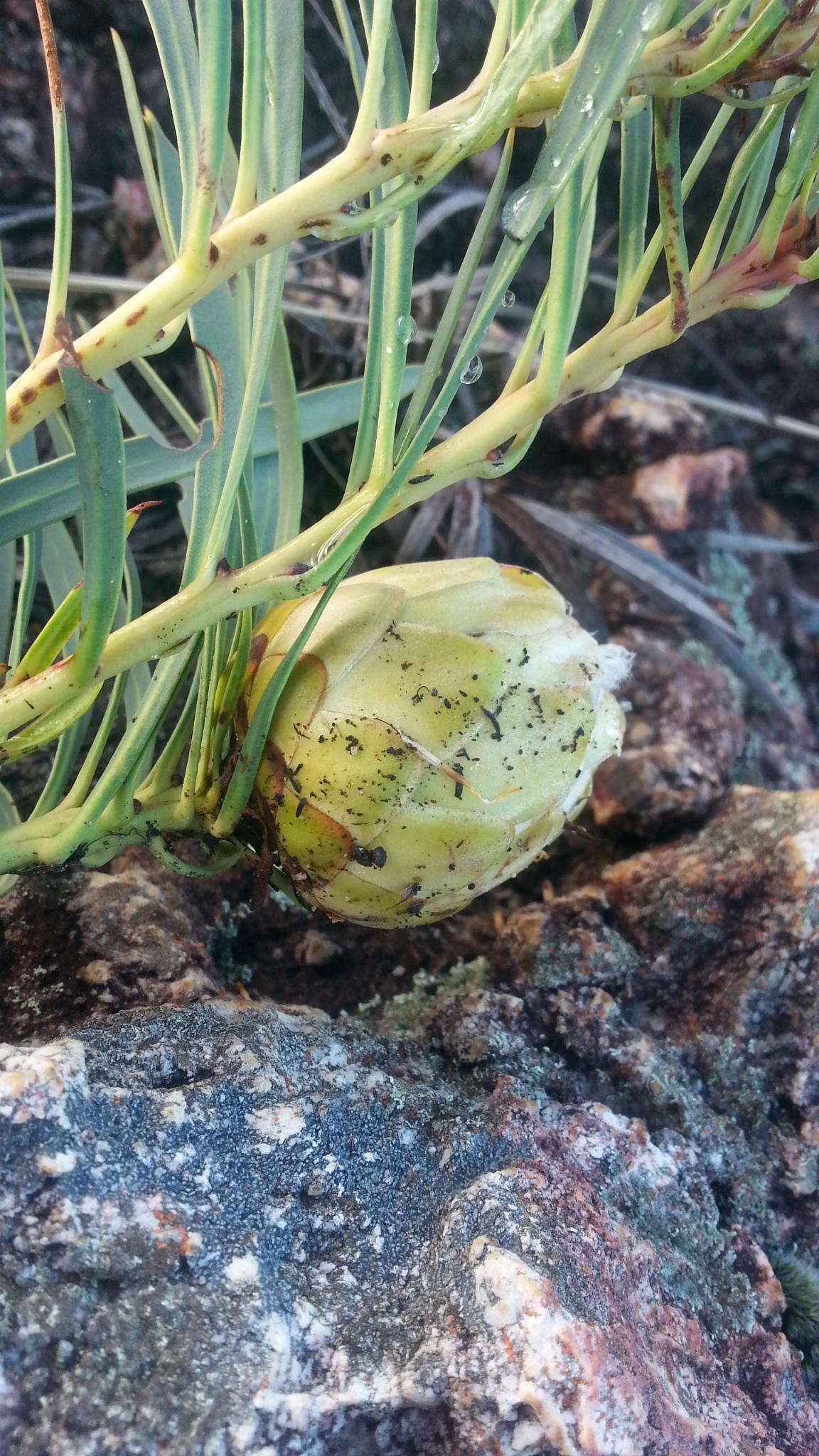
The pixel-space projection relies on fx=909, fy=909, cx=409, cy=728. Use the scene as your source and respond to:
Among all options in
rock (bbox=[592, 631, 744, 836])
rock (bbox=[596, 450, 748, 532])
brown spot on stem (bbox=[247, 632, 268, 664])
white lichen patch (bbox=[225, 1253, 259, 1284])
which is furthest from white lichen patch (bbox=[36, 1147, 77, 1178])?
rock (bbox=[596, 450, 748, 532])

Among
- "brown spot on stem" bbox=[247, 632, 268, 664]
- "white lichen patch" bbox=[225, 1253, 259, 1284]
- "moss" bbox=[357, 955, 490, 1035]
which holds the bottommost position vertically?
"moss" bbox=[357, 955, 490, 1035]

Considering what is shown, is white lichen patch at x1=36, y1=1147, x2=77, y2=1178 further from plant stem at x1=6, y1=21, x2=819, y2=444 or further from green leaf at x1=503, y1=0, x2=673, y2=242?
green leaf at x1=503, y1=0, x2=673, y2=242

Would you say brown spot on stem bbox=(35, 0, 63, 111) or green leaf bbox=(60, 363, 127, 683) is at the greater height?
brown spot on stem bbox=(35, 0, 63, 111)

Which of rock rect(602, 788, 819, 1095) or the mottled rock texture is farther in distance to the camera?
rock rect(602, 788, 819, 1095)

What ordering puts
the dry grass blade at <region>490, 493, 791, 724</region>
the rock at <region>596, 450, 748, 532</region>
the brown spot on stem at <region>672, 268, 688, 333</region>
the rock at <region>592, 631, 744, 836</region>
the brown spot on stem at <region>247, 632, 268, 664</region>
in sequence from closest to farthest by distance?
1. the brown spot on stem at <region>672, 268, 688, 333</region>
2. the brown spot on stem at <region>247, 632, 268, 664</region>
3. the rock at <region>592, 631, 744, 836</region>
4. the dry grass blade at <region>490, 493, 791, 724</region>
5. the rock at <region>596, 450, 748, 532</region>

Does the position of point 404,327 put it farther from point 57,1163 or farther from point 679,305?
point 57,1163
